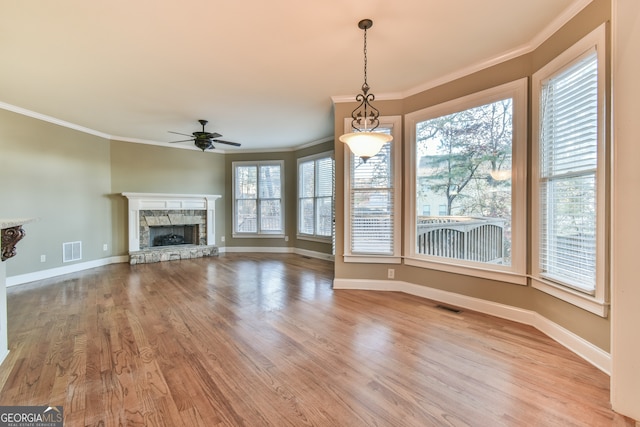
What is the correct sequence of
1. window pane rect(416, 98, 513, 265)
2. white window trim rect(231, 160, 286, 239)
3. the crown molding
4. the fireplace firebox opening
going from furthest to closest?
white window trim rect(231, 160, 286, 239) < the fireplace firebox opening < the crown molding < window pane rect(416, 98, 513, 265)

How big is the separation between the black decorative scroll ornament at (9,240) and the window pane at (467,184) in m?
3.99

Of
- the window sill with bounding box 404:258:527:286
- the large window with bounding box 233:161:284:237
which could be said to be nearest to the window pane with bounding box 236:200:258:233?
the large window with bounding box 233:161:284:237

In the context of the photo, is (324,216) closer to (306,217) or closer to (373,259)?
(306,217)

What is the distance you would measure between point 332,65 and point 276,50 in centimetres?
65

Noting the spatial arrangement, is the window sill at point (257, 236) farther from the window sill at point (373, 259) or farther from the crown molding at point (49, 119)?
the window sill at point (373, 259)

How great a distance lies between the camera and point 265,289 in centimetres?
416

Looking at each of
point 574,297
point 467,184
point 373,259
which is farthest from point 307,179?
point 574,297

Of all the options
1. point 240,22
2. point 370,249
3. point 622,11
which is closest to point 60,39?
point 240,22

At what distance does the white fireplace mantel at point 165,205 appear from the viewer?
6160mm

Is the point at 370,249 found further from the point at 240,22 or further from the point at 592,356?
the point at 240,22

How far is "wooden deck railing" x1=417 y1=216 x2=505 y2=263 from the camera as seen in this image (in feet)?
10.1

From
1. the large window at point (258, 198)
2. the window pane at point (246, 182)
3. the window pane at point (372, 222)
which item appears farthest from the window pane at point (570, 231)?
the window pane at point (246, 182)

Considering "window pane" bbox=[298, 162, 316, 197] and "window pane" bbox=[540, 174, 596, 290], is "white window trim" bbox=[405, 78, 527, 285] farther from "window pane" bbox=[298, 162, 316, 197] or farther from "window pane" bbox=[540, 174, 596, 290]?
"window pane" bbox=[298, 162, 316, 197]

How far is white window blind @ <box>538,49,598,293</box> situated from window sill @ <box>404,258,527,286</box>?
277 millimetres
